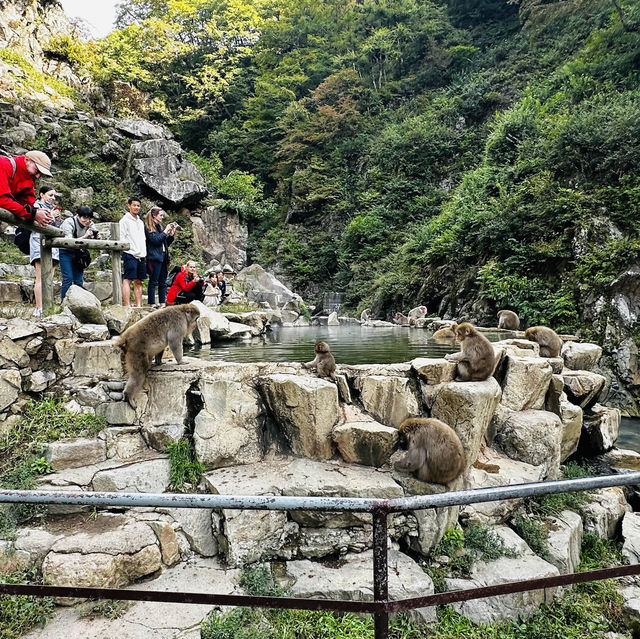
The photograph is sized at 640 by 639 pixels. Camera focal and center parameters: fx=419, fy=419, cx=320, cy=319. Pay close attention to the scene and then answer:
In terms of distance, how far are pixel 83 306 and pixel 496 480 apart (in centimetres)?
529

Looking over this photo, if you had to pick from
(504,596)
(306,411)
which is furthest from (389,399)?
(504,596)

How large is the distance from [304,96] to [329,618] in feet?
101

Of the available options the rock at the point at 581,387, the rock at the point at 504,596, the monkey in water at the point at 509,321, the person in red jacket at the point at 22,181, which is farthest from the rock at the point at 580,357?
the person in red jacket at the point at 22,181

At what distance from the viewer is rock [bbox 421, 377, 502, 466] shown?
14.5ft

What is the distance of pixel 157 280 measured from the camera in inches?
279

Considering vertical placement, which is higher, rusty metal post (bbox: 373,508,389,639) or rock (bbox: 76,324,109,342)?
rock (bbox: 76,324,109,342)

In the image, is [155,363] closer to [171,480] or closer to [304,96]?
[171,480]

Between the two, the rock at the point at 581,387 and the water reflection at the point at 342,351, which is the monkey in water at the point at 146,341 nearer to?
the water reflection at the point at 342,351

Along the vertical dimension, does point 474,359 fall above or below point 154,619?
above

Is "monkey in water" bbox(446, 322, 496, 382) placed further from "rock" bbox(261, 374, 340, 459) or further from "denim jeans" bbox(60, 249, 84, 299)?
"denim jeans" bbox(60, 249, 84, 299)

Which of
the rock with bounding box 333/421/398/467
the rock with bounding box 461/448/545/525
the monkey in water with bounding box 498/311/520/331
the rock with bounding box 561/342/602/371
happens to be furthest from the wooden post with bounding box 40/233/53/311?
the monkey in water with bounding box 498/311/520/331

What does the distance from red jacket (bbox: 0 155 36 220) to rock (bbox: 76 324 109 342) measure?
1.39m

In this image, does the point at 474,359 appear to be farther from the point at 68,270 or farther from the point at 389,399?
the point at 68,270

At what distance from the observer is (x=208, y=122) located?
27547mm
